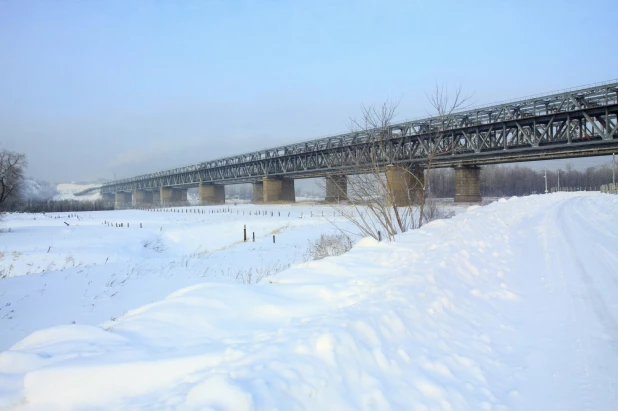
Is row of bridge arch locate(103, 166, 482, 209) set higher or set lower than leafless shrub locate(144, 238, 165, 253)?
higher

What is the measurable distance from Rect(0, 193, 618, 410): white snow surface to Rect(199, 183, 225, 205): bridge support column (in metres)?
89.1

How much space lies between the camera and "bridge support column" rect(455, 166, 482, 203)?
4562 cm

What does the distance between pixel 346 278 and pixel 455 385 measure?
340cm

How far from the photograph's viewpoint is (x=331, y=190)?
52.1 ft

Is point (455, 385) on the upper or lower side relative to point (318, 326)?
lower

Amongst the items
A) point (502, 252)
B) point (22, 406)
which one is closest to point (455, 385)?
point (22, 406)

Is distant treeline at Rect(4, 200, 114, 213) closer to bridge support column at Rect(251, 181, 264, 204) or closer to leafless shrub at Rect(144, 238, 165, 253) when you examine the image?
bridge support column at Rect(251, 181, 264, 204)

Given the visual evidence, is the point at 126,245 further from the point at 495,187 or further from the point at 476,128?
the point at 495,187

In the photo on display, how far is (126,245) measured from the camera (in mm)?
26281

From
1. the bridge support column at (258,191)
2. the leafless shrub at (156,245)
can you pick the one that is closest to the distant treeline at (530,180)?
the bridge support column at (258,191)

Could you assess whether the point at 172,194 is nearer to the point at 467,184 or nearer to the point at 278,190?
the point at 278,190

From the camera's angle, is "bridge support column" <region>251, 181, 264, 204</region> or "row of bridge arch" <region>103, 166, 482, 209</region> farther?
"bridge support column" <region>251, 181, 264, 204</region>

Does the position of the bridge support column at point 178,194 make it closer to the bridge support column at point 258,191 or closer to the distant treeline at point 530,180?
the bridge support column at point 258,191

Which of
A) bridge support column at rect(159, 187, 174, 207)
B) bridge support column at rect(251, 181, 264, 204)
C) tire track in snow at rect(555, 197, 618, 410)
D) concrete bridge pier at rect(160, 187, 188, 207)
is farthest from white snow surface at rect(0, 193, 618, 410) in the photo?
bridge support column at rect(159, 187, 174, 207)
